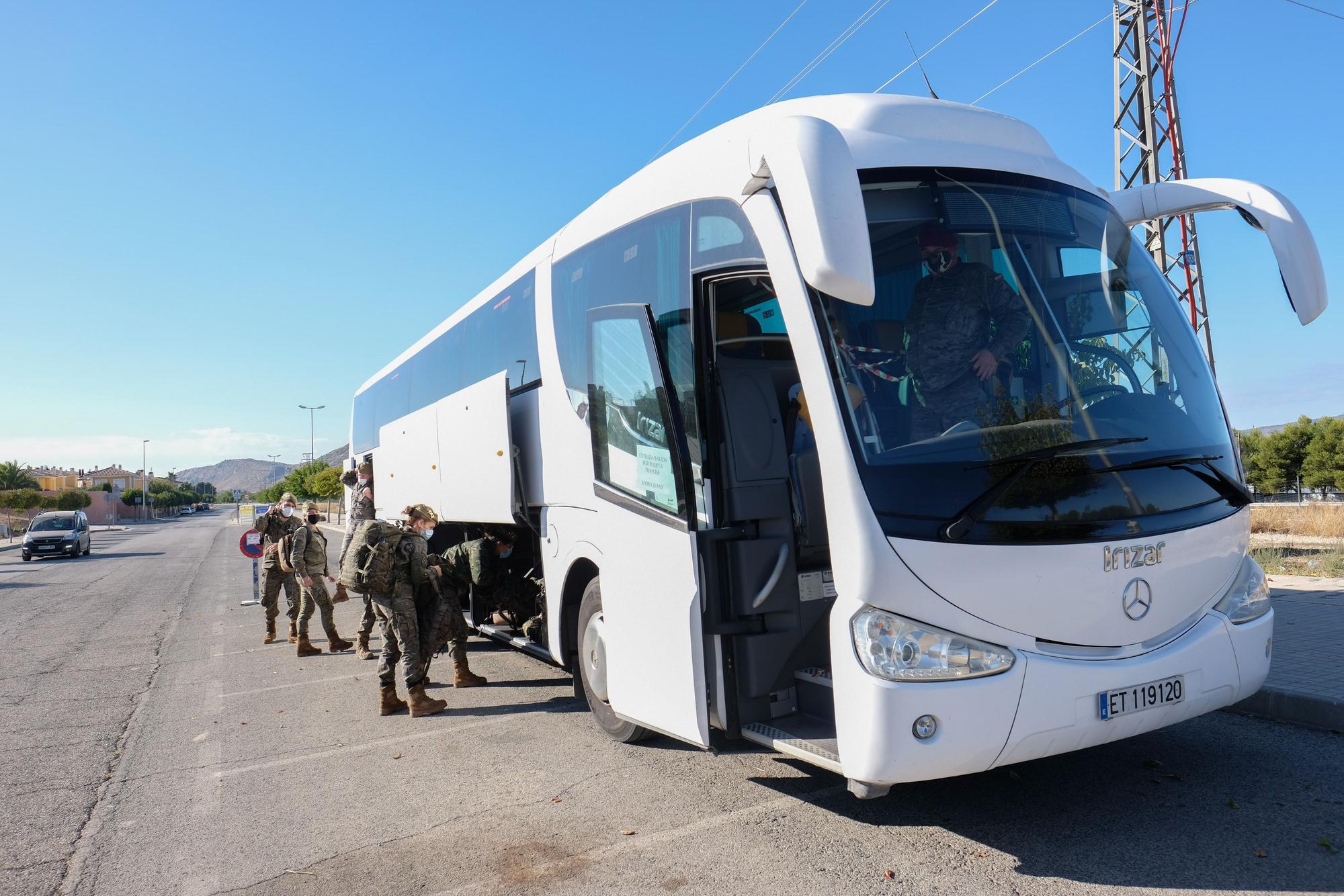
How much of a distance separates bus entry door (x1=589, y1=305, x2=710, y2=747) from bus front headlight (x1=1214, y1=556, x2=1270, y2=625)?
2.38 meters

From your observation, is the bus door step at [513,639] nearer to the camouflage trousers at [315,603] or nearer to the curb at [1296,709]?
the camouflage trousers at [315,603]

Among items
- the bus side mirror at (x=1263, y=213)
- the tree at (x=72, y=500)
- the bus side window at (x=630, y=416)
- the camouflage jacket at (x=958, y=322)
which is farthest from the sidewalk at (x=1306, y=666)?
the tree at (x=72, y=500)

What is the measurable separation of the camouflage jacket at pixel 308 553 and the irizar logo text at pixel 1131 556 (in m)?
8.73

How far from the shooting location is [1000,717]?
3531mm

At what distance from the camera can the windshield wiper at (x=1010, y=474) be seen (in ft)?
11.8

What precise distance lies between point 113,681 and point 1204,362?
9571mm

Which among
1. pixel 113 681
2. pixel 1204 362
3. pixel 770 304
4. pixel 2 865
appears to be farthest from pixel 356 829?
pixel 113 681

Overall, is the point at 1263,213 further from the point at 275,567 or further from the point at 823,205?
the point at 275,567

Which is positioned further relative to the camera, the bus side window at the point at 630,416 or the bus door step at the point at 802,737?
the bus side window at the point at 630,416

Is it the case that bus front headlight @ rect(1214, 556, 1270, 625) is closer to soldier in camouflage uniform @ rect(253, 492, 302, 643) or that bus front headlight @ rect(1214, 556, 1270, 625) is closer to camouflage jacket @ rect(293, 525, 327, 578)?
camouflage jacket @ rect(293, 525, 327, 578)

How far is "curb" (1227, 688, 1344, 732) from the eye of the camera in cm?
535

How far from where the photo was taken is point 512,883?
3906mm

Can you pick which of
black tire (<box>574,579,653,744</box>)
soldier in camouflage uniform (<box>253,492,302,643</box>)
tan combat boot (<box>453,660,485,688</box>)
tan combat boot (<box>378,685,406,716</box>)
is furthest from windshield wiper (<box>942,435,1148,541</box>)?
soldier in camouflage uniform (<box>253,492,302,643</box>)

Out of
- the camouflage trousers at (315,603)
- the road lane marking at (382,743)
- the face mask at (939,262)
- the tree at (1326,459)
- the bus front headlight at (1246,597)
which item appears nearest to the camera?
the face mask at (939,262)
